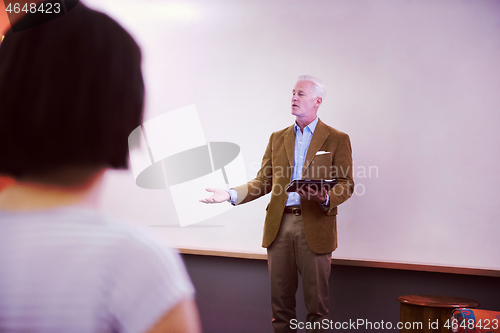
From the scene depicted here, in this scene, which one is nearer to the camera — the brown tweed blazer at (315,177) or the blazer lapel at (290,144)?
the brown tweed blazer at (315,177)

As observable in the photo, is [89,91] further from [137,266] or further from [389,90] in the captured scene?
[389,90]

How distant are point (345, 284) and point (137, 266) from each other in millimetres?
2314

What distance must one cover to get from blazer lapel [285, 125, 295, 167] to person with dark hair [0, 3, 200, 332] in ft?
6.01

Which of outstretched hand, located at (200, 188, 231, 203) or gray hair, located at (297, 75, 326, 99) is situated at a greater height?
gray hair, located at (297, 75, 326, 99)

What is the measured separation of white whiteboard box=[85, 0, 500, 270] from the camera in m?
2.22

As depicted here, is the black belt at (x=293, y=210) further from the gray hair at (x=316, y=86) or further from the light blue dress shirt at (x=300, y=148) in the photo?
the gray hair at (x=316, y=86)

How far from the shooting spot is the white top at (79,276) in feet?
1.29

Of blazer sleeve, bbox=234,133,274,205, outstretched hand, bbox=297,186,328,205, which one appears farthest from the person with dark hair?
blazer sleeve, bbox=234,133,274,205

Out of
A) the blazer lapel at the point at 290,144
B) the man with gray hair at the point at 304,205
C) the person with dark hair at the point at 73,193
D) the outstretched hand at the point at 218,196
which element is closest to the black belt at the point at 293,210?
the man with gray hair at the point at 304,205

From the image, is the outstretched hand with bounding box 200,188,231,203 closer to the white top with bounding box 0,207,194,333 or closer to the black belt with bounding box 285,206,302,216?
the black belt with bounding box 285,206,302,216

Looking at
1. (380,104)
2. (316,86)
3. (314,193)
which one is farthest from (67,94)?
(380,104)

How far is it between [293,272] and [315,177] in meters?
0.57

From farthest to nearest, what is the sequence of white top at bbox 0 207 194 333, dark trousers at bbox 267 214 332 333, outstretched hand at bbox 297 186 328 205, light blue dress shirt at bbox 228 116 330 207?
light blue dress shirt at bbox 228 116 330 207 < dark trousers at bbox 267 214 332 333 < outstretched hand at bbox 297 186 328 205 < white top at bbox 0 207 194 333

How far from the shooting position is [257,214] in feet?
8.84
